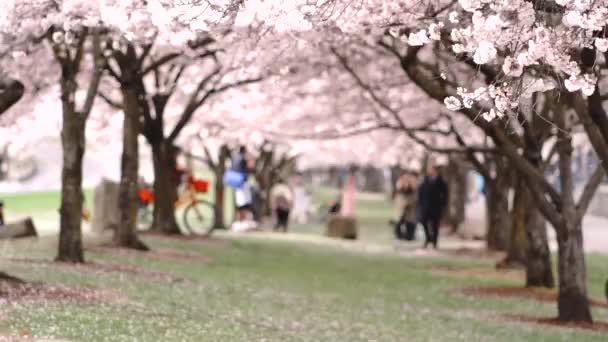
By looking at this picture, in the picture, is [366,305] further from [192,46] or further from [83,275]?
[192,46]

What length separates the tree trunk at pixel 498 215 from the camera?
111 feet

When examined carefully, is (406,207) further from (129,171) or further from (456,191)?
(129,171)

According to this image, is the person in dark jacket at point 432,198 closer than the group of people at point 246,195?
Yes

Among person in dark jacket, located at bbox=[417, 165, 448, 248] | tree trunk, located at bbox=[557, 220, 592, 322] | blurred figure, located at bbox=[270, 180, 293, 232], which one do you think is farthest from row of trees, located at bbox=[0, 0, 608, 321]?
blurred figure, located at bbox=[270, 180, 293, 232]

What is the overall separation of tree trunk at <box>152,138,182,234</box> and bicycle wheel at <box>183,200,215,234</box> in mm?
1013

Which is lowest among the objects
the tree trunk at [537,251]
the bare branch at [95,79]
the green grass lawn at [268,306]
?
the green grass lawn at [268,306]

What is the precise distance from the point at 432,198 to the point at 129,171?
1087cm

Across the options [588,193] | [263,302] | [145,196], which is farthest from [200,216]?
[588,193]

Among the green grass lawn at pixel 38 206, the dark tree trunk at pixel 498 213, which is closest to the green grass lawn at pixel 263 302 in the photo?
the dark tree trunk at pixel 498 213

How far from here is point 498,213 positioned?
35125mm

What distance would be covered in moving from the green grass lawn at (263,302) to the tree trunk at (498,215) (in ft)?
12.8

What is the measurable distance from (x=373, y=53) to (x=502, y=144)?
11.3 metres

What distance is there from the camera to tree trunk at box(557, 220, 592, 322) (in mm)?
17516

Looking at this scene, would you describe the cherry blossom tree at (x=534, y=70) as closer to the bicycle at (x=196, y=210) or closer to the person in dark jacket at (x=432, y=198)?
the person in dark jacket at (x=432, y=198)
